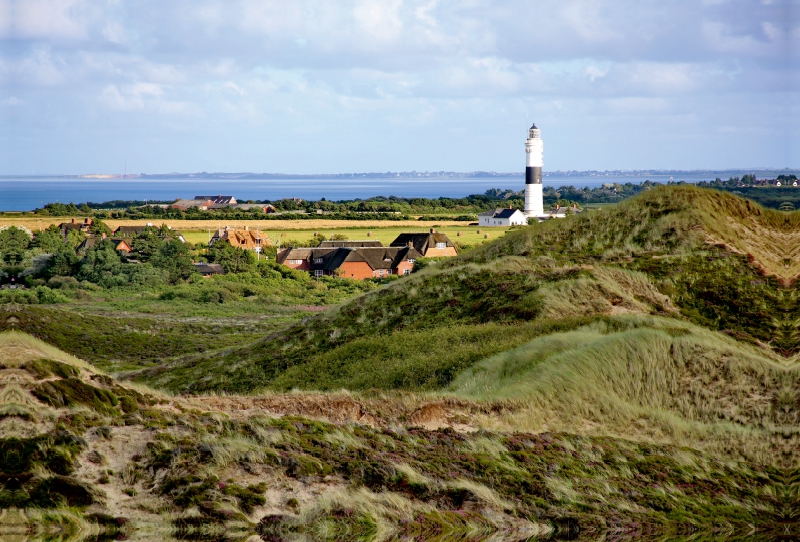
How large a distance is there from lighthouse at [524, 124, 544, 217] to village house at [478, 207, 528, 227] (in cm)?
388

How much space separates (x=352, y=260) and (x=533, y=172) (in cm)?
4764

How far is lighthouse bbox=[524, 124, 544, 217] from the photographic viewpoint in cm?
10056

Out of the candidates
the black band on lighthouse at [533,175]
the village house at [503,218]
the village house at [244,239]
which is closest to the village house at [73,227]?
the village house at [244,239]

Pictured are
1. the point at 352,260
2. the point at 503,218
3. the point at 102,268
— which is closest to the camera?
the point at 102,268

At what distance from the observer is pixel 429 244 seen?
2496 inches

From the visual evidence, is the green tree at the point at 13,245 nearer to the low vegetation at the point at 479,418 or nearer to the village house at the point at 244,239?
the village house at the point at 244,239

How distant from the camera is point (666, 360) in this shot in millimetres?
11977

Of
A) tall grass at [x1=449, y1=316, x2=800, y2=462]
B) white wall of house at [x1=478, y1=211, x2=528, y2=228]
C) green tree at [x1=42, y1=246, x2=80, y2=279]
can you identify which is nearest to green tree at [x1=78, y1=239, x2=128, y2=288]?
green tree at [x1=42, y1=246, x2=80, y2=279]

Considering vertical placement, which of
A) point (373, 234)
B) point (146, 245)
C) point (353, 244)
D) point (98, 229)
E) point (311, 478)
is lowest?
point (373, 234)

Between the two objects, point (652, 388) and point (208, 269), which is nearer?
point (652, 388)

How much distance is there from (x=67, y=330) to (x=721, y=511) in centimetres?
2566

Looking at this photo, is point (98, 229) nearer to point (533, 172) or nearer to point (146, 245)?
point (146, 245)

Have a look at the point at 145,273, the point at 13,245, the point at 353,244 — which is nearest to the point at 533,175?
the point at 353,244

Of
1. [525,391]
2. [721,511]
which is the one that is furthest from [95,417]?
[721,511]
